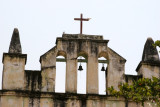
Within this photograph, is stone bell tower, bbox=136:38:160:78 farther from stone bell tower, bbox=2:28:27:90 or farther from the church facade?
stone bell tower, bbox=2:28:27:90

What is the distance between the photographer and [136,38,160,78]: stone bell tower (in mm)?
21406

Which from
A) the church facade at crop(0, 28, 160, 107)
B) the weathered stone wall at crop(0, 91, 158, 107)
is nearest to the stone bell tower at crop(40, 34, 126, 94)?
the church facade at crop(0, 28, 160, 107)

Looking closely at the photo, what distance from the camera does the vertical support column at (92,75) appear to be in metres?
20.8

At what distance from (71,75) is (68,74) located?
121mm

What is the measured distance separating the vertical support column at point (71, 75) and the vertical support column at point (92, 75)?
20.3 inches

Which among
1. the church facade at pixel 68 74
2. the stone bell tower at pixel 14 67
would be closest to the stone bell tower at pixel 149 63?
the church facade at pixel 68 74

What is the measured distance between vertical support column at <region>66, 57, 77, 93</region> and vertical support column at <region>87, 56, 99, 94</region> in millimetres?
515

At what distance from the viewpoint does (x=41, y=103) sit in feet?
66.7

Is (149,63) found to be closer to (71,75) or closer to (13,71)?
(71,75)

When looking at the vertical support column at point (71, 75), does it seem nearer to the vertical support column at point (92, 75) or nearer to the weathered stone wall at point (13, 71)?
the vertical support column at point (92, 75)

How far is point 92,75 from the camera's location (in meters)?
21.0

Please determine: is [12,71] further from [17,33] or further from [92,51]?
[92,51]

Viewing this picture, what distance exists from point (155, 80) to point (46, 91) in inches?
234

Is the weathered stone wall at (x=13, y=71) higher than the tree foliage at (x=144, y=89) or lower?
higher
